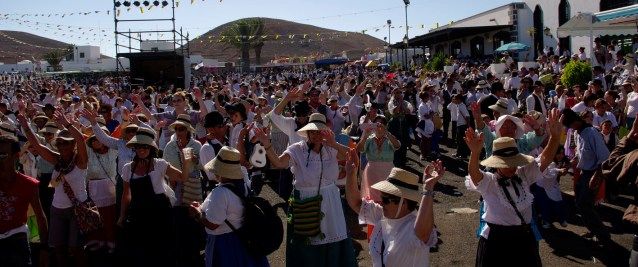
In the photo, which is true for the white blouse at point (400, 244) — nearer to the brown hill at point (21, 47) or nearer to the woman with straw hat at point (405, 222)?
the woman with straw hat at point (405, 222)

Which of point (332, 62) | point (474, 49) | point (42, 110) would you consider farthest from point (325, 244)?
point (332, 62)

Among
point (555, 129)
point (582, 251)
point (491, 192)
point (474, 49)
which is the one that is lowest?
point (582, 251)

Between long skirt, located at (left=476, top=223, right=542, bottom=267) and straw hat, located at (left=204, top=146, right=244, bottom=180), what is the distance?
197cm

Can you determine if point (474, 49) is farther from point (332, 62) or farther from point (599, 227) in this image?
point (599, 227)

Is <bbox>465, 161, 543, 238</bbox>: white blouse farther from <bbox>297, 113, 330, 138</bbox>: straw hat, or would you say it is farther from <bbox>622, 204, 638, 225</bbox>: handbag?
<bbox>297, 113, 330, 138</bbox>: straw hat

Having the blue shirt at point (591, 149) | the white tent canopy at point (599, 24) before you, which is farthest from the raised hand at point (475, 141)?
the white tent canopy at point (599, 24)

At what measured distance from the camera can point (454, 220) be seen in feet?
27.9

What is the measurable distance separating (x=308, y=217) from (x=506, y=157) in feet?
5.40

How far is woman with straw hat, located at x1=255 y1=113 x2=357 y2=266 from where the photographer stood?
203 inches

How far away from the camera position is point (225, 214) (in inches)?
177

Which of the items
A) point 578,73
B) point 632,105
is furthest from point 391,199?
point 578,73

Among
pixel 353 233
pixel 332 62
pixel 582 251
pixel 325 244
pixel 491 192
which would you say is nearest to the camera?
pixel 491 192

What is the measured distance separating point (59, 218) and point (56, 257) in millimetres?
443

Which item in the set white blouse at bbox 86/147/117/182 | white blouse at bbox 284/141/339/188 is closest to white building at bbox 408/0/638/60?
white blouse at bbox 284/141/339/188
